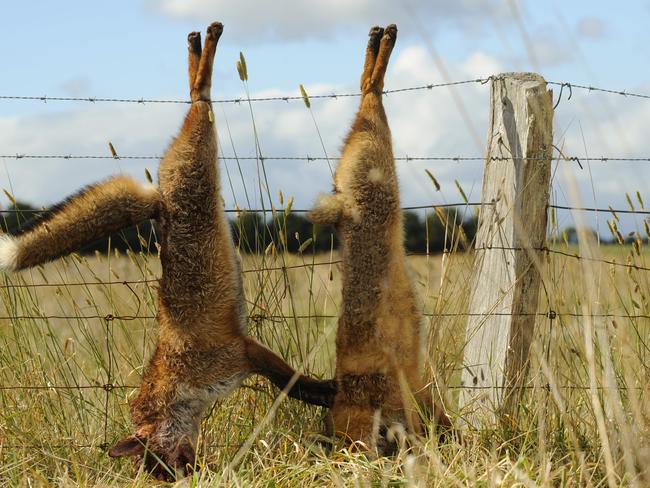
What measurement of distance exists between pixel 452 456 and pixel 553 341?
4.07 ft

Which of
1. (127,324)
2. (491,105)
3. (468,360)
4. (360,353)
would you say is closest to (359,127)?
(491,105)

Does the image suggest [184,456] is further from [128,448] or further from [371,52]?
[371,52]

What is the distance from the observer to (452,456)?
4465 mm

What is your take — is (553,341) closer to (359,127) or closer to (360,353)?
(360,353)

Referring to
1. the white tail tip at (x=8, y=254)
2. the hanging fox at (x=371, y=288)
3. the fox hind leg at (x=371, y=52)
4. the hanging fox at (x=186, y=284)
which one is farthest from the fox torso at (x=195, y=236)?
the fox hind leg at (x=371, y=52)

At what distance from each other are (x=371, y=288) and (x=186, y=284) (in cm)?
105

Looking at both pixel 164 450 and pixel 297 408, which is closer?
pixel 164 450

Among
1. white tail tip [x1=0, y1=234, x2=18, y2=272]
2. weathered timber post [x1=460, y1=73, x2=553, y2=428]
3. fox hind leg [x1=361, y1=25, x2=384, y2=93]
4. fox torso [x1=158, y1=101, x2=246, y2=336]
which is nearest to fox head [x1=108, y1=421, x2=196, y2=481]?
fox torso [x1=158, y1=101, x2=246, y2=336]

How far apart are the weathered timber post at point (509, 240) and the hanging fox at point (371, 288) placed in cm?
46

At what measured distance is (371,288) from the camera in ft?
15.1

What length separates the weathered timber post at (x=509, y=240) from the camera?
480cm

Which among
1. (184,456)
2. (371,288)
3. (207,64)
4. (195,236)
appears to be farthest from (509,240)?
(184,456)

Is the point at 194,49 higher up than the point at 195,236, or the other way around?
the point at 194,49

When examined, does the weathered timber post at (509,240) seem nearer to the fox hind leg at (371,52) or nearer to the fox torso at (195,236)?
the fox hind leg at (371,52)
